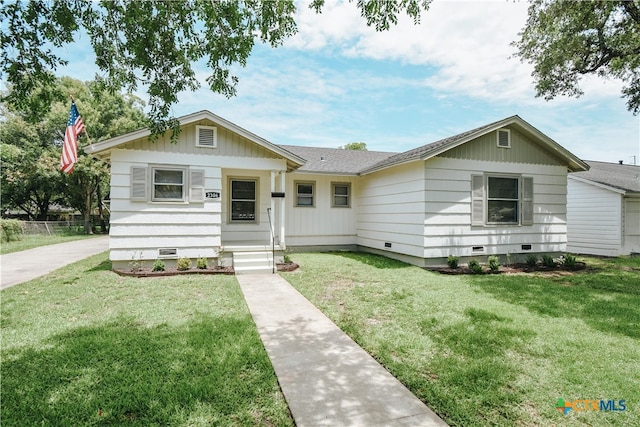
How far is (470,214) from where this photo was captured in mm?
9406

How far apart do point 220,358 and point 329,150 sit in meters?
12.9

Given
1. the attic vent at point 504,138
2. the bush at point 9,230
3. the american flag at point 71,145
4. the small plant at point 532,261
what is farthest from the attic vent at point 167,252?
the bush at point 9,230

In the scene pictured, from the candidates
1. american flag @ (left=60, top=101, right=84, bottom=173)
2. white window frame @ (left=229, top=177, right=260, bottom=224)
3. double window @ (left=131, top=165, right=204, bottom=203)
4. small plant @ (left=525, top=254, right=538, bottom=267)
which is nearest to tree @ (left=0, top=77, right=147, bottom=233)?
american flag @ (left=60, top=101, right=84, bottom=173)

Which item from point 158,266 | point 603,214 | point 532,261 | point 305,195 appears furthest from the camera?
point 603,214

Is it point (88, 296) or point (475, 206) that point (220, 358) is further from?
point (475, 206)

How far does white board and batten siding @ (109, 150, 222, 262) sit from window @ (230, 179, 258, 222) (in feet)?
7.31

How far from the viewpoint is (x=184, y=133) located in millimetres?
8547

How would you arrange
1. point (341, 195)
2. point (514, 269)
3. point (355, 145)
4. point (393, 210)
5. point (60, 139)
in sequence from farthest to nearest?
1. point (355, 145)
2. point (60, 139)
3. point (341, 195)
4. point (393, 210)
5. point (514, 269)

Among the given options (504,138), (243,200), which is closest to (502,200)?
(504,138)

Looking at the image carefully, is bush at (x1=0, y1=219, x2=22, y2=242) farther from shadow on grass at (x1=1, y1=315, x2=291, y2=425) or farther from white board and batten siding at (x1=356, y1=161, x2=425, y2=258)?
white board and batten siding at (x1=356, y1=161, x2=425, y2=258)

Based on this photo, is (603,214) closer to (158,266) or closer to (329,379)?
(329,379)

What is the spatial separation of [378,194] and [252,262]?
5076 mm

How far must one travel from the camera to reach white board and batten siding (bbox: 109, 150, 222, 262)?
812 centimetres

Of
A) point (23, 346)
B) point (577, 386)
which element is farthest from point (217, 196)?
point (577, 386)
